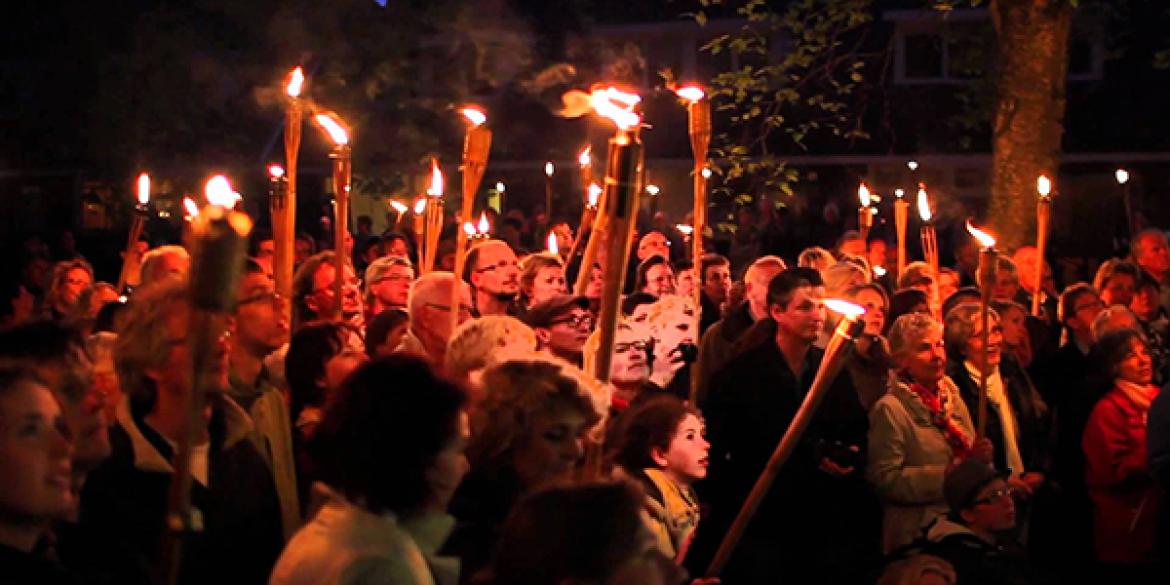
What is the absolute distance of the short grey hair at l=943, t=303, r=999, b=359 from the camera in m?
8.06

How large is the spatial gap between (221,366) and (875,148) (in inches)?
1223

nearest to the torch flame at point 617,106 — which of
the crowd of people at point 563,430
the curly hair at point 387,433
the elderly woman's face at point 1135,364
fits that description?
the crowd of people at point 563,430

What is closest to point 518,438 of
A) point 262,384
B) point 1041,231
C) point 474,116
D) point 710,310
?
point 262,384

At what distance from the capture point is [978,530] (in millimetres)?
6672

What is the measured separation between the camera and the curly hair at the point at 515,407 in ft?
15.1

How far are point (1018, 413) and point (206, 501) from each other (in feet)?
16.2

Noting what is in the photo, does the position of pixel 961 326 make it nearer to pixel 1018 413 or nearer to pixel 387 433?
pixel 1018 413

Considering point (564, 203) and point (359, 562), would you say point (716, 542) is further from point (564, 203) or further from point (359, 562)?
point (564, 203)

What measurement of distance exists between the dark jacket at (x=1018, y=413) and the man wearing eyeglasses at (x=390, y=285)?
272 cm

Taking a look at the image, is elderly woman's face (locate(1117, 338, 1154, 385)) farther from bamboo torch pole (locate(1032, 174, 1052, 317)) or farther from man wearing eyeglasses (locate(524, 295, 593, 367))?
man wearing eyeglasses (locate(524, 295, 593, 367))

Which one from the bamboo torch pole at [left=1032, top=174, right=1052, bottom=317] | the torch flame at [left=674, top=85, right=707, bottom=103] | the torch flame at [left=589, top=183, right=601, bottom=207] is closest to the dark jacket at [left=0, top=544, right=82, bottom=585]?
the torch flame at [left=674, top=85, right=707, bottom=103]

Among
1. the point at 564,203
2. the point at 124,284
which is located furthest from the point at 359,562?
the point at 564,203

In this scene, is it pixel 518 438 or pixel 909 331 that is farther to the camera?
pixel 909 331

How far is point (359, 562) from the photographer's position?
3.59m
